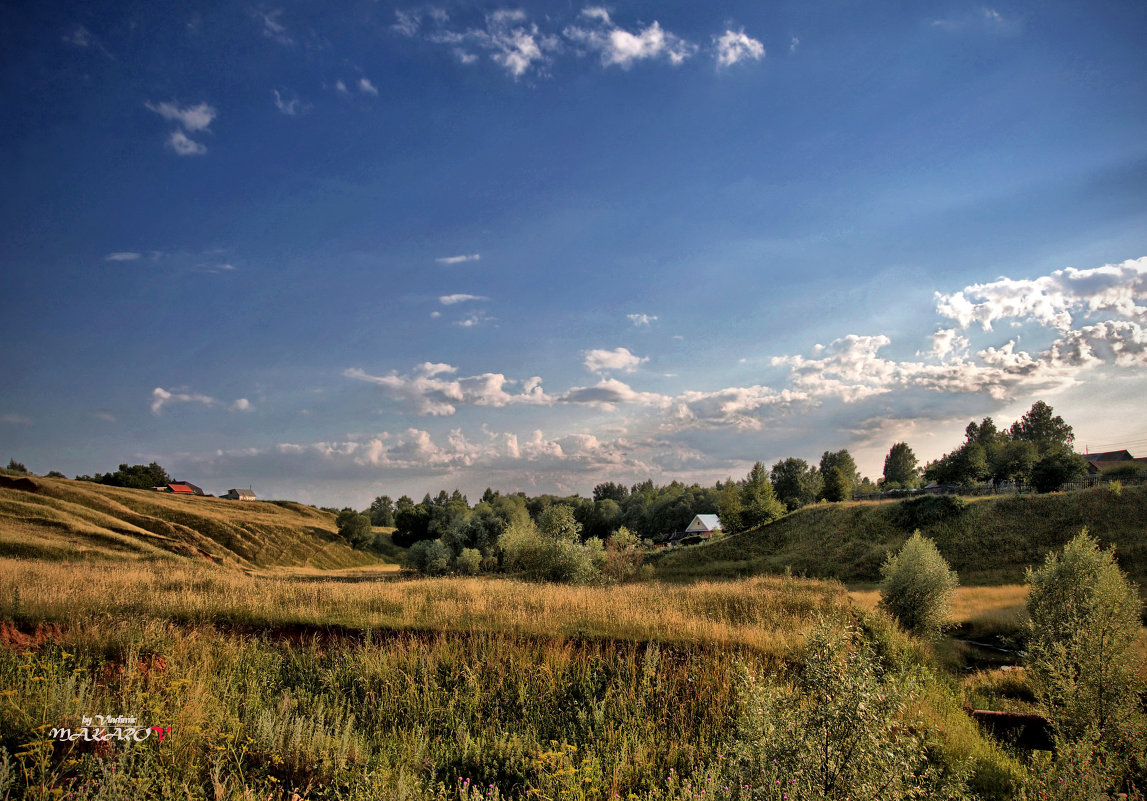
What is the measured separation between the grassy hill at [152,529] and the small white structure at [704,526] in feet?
181

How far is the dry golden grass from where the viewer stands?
11.0 metres

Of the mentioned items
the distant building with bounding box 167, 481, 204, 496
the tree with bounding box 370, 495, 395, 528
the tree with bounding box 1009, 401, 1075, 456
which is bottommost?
the tree with bounding box 370, 495, 395, 528

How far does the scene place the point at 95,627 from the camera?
365 inches

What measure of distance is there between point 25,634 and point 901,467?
15444 cm

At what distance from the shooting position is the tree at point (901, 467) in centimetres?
13188

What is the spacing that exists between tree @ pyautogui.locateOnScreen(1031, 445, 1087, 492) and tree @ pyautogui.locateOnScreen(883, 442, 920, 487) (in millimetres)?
76755

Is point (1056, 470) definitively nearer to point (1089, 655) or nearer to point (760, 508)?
point (760, 508)

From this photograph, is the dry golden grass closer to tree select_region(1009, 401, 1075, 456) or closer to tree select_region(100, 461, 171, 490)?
tree select_region(100, 461, 171, 490)

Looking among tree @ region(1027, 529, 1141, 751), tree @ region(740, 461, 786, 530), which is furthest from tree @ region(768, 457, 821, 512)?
tree @ region(1027, 529, 1141, 751)

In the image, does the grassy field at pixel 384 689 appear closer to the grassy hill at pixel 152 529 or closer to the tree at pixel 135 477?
the grassy hill at pixel 152 529

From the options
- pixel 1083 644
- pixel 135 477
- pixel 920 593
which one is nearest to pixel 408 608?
pixel 1083 644

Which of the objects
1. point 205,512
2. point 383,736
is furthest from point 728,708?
point 205,512

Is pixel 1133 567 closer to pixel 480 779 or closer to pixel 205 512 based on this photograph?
pixel 480 779

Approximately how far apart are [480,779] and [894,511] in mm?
59082
